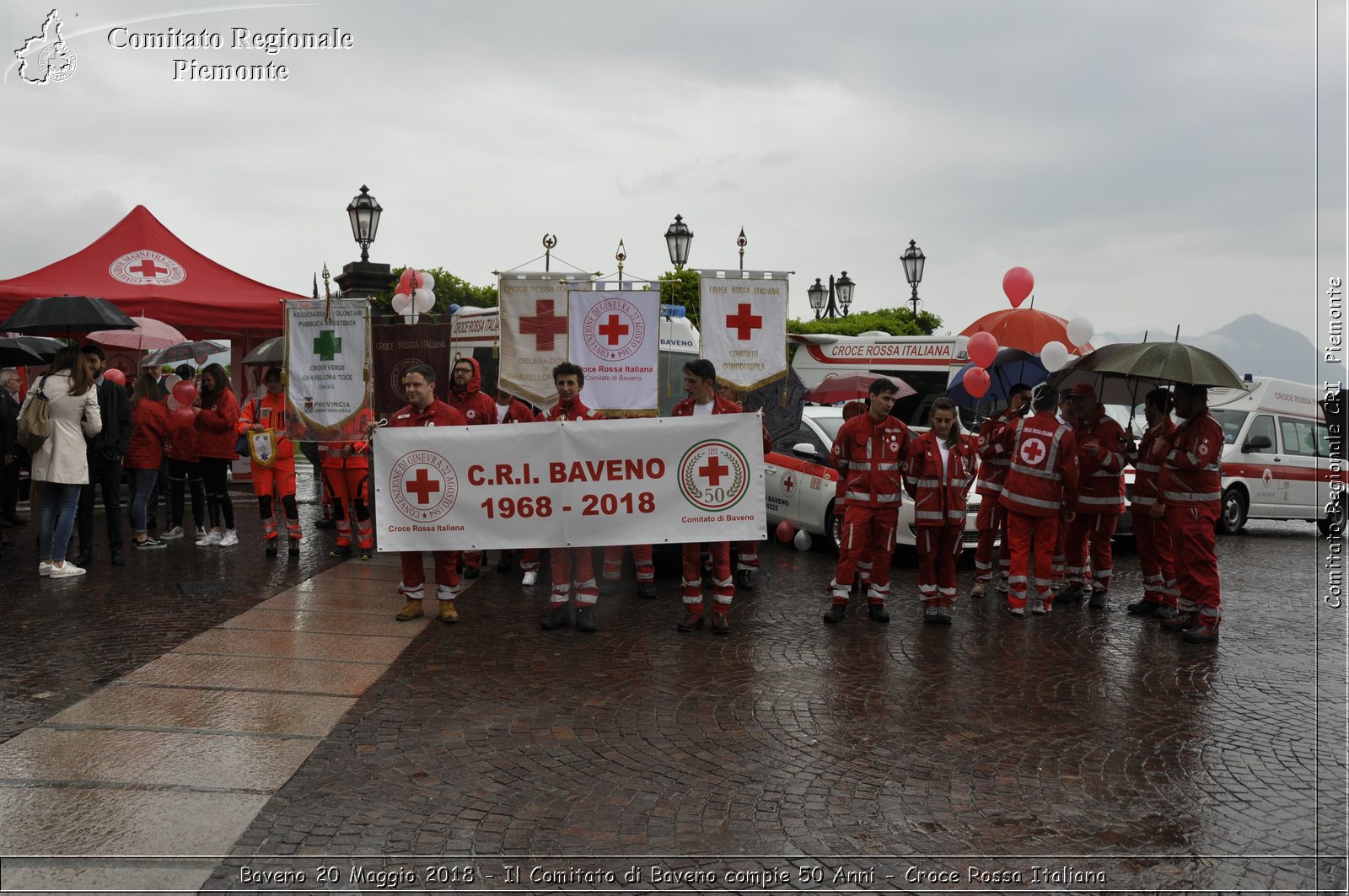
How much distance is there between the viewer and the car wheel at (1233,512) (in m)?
15.5

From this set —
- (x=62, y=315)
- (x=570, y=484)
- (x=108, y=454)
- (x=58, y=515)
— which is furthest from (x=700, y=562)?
(x=62, y=315)

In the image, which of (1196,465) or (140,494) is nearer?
(1196,465)

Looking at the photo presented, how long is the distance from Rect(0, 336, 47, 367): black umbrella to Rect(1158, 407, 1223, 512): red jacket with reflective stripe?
1094cm

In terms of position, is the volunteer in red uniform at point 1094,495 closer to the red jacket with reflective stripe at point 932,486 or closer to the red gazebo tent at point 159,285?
the red jacket with reflective stripe at point 932,486

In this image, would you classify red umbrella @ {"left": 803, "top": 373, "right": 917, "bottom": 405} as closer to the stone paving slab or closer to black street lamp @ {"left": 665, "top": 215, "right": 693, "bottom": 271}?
black street lamp @ {"left": 665, "top": 215, "right": 693, "bottom": 271}

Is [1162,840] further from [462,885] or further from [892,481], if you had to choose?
[892,481]

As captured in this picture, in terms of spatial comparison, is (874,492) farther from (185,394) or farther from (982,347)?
(185,394)

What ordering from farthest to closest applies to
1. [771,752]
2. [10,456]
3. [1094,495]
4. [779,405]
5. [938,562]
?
[10,456] < [779,405] < [1094,495] < [938,562] < [771,752]

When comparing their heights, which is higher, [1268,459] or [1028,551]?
[1268,459]

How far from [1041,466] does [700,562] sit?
2833mm

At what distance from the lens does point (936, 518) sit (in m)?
8.43

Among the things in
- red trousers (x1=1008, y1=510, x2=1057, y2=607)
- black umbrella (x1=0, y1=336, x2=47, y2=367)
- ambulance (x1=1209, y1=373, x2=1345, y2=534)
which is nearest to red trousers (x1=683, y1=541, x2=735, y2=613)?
red trousers (x1=1008, y1=510, x2=1057, y2=607)

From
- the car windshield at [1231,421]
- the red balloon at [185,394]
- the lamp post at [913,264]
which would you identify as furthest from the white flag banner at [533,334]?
the lamp post at [913,264]

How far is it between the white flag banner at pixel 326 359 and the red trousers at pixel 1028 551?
5.77m
